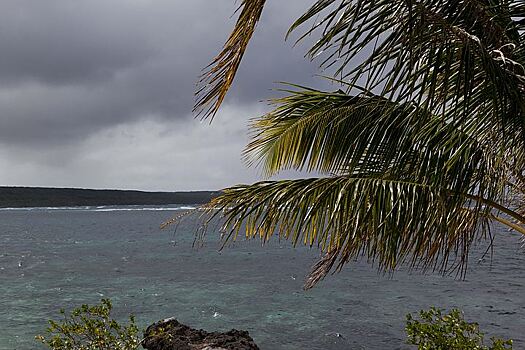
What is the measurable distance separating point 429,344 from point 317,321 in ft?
48.6

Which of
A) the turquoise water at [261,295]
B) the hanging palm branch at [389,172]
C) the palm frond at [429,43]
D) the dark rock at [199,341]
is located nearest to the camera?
the palm frond at [429,43]

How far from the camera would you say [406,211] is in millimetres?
5070

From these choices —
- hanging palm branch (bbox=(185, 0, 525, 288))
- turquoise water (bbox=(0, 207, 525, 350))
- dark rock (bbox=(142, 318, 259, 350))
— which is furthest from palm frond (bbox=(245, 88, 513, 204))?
turquoise water (bbox=(0, 207, 525, 350))

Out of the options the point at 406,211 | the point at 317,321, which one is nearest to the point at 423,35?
the point at 406,211

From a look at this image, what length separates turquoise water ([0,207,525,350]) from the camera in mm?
18375

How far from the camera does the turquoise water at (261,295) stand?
18375mm

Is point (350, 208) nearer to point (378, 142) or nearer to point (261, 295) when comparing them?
point (378, 142)

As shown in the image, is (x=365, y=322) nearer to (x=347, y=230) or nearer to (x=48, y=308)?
(x=48, y=308)

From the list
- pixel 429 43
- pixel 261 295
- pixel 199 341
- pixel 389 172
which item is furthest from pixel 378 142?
pixel 261 295

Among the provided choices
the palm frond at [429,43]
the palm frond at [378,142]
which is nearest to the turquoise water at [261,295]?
the palm frond at [378,142]

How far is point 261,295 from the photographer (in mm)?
26031

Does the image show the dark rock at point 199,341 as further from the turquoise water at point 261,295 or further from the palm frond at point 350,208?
the palm frond at point 350,208

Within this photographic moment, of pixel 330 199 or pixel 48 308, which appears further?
pixel 48 308

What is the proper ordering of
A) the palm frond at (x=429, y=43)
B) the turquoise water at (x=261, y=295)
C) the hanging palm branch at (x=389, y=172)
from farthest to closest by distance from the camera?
the turquoise water at (x=261, y=295) < the hanging palm branch at (x=389, y=172) < the palm frond at (x=429, y=43)
